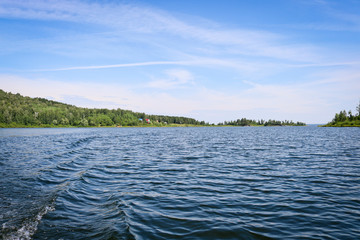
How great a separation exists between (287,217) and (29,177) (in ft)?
64.9

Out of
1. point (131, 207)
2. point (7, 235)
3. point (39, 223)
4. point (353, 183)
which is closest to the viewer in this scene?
point (7, 235)

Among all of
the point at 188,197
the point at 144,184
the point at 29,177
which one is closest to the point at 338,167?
the point at 188,197

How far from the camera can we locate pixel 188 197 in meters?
14.0

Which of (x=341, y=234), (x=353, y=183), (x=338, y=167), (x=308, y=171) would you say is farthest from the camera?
(x=338, y=167)

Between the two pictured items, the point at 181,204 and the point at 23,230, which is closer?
the point at 23,230

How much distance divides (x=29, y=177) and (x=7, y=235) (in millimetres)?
12000

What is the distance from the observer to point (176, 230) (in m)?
9.54

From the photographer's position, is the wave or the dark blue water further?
the dark blue water

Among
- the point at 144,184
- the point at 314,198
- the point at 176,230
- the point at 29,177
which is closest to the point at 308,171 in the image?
the point at 314,198

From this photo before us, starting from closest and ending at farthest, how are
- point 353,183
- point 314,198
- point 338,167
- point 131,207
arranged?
point 131,207 < point 314,198 < point 353,183 < point 338,167

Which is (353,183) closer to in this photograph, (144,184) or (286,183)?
(286,183)

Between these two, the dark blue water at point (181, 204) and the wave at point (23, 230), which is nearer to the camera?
the wave at point (23, 230)

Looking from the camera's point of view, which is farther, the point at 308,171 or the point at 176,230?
the point at 308,171

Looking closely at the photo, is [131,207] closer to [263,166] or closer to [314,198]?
[314,198]
